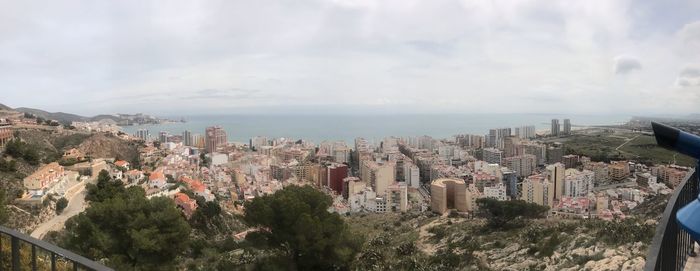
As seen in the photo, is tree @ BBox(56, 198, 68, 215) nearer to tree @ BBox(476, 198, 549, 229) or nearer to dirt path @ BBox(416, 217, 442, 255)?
dirt path @ BBox(416, 217, 442, 255)

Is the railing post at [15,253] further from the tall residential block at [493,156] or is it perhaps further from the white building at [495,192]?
the tall residential block at [493,156]

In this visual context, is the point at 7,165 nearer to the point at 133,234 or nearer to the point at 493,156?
the point at 133,234

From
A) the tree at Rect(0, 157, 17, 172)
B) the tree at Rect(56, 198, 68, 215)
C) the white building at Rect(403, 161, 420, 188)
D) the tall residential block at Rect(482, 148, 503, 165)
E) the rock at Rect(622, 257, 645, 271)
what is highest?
the tree at Rect(0, 157, 17, 172)

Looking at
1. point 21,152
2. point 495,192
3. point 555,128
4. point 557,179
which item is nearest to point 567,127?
point 555,128

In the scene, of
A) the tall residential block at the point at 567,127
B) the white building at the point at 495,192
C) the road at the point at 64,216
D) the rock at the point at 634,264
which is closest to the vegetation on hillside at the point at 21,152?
the road at the point at 64,216

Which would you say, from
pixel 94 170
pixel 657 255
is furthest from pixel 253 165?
pixel 657 255

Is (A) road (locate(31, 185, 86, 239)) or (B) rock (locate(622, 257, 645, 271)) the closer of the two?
(B) rock (locate(622, 257, 645, 271))

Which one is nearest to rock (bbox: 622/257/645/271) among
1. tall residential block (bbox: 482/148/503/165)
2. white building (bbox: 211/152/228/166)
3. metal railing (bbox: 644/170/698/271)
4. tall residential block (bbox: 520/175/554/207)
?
metal railing (bbox: 644/170/698/271)
